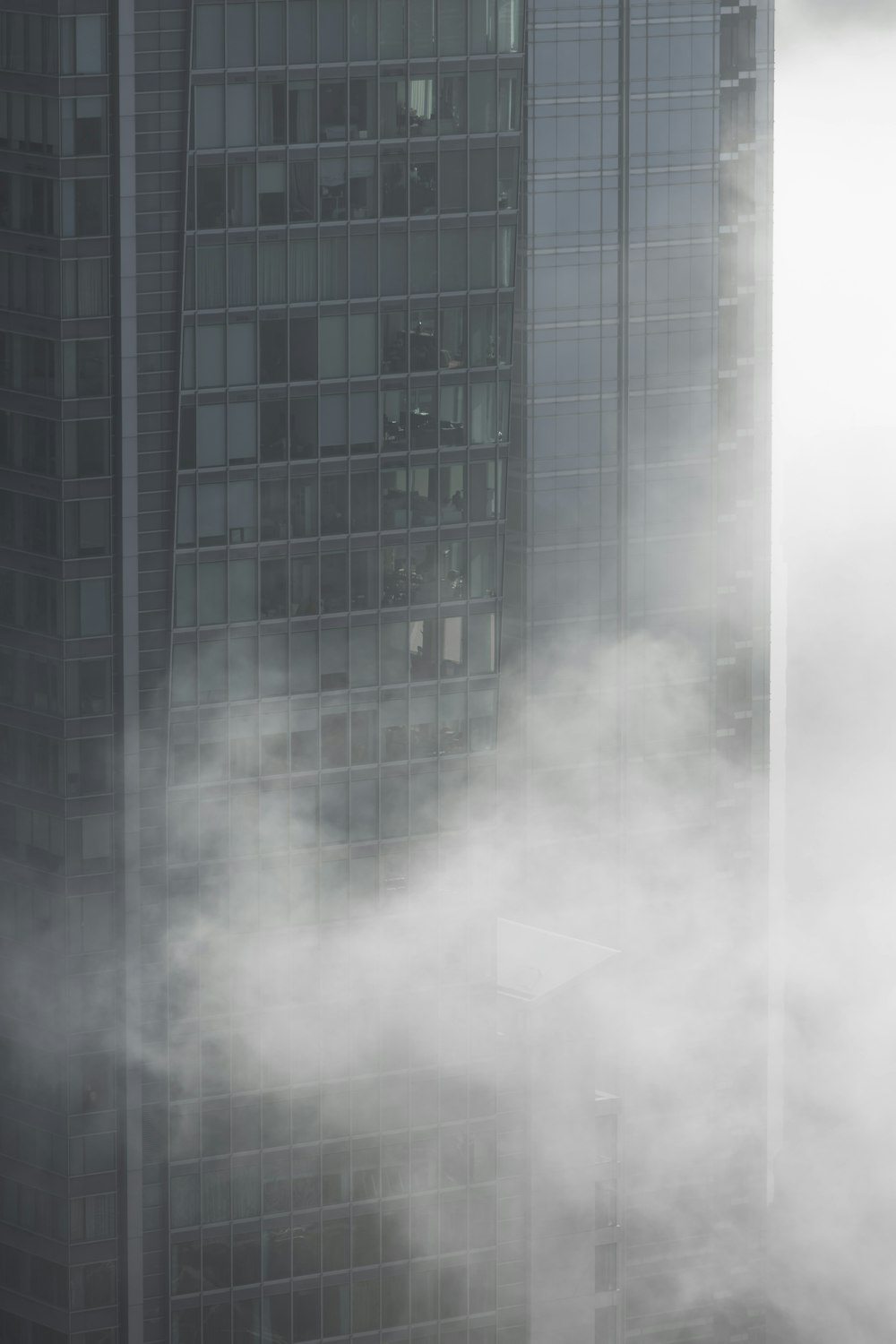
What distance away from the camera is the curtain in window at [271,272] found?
62906mm

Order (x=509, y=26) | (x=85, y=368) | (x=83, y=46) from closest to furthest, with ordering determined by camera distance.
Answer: (x=83, y=46)
(x=85, y=368)
(x=509, y=26)

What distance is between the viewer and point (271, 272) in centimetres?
6316

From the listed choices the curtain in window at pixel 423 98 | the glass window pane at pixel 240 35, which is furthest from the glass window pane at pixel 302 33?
the curtain in window at pixel 423 98

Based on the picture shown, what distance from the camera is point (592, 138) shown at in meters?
94.9

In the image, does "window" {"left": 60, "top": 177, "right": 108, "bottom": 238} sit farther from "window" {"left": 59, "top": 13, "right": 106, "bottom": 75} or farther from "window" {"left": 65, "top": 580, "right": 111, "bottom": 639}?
"window" {"left": 65, "top": 580, "right": 111, "bottom": 639}

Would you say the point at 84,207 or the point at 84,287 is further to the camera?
the point at 84,287

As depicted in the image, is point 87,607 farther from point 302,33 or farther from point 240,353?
point 302,33

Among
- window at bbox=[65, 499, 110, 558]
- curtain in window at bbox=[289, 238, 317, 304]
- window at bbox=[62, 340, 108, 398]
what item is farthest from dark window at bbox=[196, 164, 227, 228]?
window at bbox=[65, 499, 110, 558]

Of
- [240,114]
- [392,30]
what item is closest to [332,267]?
[240,114]

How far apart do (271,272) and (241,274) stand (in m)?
0.85

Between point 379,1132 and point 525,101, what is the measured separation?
4065 centimetres

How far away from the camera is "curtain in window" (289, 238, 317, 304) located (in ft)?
208

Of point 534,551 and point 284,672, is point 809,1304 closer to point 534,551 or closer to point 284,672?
point 534,551

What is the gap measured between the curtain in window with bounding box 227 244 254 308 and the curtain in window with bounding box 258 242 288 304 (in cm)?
22
